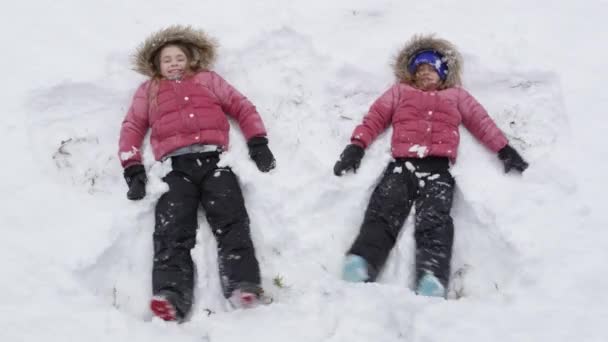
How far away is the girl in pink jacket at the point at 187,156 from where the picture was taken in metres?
3.53

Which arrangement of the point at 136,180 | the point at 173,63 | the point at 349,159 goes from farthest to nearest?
the point at 173,63 < the point at 349,159 < the point at 136,180

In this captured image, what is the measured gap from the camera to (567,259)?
348 cm

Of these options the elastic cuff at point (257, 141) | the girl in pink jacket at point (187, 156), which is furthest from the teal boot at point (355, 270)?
the elastic cuff at point (257, 141)

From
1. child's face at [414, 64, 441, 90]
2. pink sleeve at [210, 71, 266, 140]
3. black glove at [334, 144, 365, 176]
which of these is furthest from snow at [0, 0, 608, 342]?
child's face at [414, 64, 441, 90]

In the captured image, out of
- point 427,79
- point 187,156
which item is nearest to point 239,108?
point 187,156

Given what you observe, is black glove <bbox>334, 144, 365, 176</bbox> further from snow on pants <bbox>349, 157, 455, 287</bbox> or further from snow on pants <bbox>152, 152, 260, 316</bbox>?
snow on pants <bbox>152, 152, 260, 316</bbox>

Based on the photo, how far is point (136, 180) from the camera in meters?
4.02

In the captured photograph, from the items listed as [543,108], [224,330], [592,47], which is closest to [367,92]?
[543,108]

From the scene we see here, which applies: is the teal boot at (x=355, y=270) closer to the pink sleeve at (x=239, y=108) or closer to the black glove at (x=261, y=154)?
the black glove at (x=261, y=154)

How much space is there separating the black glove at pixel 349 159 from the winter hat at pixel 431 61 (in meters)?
1.01

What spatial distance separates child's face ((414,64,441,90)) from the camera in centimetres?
459

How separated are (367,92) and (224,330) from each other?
244 centimetres

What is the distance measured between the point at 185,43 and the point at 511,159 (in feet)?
9.42

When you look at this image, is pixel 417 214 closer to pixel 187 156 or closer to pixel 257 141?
pixel 257 141
